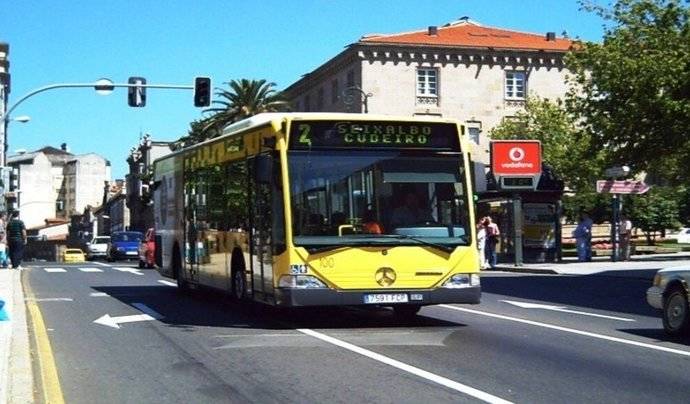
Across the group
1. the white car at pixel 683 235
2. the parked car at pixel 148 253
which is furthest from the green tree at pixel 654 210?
the parked car at pixel 148 253

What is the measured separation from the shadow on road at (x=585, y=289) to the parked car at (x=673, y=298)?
127 inches

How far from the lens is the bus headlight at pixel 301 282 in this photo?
42.5 ft

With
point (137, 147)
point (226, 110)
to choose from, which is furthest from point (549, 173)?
point (137, 147)

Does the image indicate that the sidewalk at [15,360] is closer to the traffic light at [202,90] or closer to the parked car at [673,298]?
the parked car at [673,298]

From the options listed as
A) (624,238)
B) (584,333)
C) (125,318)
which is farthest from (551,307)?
(624,238)

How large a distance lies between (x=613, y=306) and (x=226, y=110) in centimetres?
5022

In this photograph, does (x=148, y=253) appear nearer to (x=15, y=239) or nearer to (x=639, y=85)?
(x=15, y=239)

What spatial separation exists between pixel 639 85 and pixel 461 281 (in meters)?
18.9

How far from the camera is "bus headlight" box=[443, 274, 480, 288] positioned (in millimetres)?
13570

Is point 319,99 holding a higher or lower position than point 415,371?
higher

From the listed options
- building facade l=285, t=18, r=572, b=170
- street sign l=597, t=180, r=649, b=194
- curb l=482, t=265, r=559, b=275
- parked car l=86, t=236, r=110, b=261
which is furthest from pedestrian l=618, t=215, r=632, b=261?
parked car l=86, t=236, r=110, b=261

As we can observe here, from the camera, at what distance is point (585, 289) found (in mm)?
22797

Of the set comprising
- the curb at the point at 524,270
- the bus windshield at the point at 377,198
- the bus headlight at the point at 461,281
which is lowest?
the curb at the point at 524,270

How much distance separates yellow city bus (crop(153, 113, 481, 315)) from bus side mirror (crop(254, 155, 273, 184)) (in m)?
0.01
